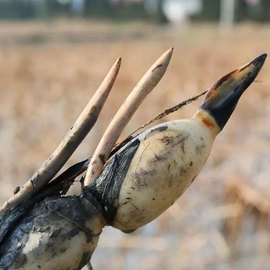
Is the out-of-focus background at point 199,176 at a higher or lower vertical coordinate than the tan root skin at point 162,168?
lower

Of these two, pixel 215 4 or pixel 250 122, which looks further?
pixel 215 4

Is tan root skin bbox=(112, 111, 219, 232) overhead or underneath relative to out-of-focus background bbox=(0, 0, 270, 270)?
overhead

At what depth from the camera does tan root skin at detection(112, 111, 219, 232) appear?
1.69ft

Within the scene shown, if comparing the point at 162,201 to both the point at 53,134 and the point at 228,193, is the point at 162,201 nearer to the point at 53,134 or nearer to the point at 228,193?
the point at 228,193

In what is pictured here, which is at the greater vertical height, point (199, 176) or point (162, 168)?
point (162, 168)

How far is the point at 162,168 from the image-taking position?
516mm

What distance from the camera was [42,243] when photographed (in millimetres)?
513

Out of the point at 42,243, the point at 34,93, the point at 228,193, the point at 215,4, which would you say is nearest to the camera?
the point at 42,243

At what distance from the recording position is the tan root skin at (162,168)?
517 millimetres

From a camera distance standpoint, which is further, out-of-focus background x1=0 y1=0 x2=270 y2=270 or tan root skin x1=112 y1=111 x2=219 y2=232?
out-of-focus background x1=0 y1=0 x2=270 y2=270

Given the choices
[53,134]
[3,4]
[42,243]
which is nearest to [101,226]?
[42,243]

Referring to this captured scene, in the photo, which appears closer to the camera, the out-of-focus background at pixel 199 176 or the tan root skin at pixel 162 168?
the tan root skin at pixel 162 168

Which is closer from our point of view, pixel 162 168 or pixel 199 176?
pixel 162 168

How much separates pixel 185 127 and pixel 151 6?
77.3 feet
